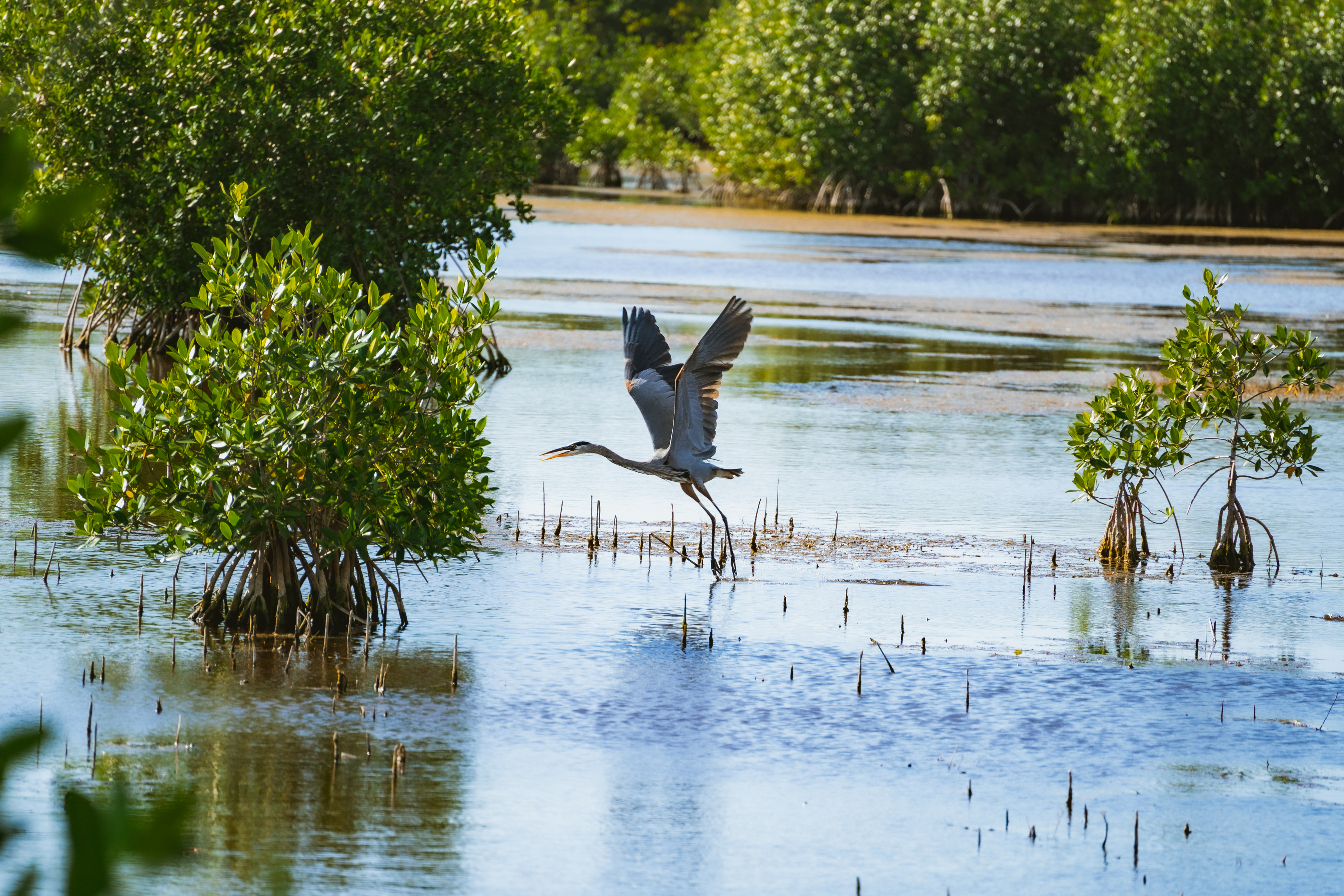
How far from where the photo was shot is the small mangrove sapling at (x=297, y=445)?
7.45 m

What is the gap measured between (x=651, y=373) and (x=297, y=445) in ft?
7.87

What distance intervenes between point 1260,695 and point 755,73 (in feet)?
147

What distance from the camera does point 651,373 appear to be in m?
9.34

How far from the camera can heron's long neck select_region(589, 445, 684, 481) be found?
28.8ft

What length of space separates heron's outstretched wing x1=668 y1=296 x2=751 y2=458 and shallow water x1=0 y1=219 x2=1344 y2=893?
0.80 metres

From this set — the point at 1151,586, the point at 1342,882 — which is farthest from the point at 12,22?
the point at 1342,882

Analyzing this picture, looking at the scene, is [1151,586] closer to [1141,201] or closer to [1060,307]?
[1060,307]

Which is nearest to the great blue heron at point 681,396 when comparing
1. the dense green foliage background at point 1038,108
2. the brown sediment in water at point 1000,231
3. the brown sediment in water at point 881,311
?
the brown sediment in water at point 881,311

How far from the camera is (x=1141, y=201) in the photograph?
48938mm

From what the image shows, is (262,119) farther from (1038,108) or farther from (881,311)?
(1038,108)

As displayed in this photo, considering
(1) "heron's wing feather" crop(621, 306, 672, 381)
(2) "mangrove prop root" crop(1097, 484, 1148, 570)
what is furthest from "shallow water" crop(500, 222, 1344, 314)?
(1) "heron's wing feather" crop(621, 306, 672, 381)

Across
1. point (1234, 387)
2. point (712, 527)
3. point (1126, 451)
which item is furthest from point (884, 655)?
point (1234, 387)

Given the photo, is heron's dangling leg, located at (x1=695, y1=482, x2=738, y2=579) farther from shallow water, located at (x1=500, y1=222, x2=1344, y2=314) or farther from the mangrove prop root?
shallow water, located at (x1=500, y1=222, x2=1344, y2=314)

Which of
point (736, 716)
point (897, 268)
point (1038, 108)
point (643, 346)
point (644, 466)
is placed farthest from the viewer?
point (1038, 108)
